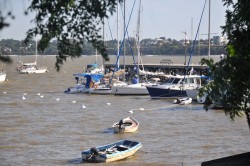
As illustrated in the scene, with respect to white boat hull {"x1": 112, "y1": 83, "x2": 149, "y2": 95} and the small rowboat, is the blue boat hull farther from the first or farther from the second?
white boat hull {"x1": 112, "y1": 83, "x2": 149, "y2": 95}

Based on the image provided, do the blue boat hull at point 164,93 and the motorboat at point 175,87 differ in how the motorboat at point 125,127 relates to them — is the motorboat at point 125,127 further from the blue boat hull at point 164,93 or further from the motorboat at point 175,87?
the blue boat hull at point 164,93

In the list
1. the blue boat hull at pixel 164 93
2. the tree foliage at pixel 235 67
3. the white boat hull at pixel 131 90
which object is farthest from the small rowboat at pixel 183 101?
the tree foliage at pixel 235 67

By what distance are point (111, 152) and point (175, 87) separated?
94.1 ft

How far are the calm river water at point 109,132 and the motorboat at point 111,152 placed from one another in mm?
307

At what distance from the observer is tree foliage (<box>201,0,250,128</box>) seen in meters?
15.0

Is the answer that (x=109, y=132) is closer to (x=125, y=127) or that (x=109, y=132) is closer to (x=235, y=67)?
(x=125, y=127)

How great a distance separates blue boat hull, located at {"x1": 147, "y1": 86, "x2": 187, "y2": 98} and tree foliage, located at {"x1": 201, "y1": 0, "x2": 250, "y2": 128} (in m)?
38.2

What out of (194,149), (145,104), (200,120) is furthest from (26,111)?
(194,149)

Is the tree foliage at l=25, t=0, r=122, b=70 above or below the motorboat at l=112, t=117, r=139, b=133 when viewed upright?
above

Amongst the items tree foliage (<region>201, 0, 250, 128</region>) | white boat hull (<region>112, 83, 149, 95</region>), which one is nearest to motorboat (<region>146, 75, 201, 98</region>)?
white boat hull (<region>112, 83, 149, 95</region>)

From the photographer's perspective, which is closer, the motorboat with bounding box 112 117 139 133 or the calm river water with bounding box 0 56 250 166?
the calm river water with bounding box 0 56 250 166

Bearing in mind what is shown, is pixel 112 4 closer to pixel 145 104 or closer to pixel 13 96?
pixel 145 104

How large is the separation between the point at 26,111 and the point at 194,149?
66.1ft

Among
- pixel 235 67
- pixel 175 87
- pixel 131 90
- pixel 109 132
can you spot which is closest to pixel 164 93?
pixel 175 87
